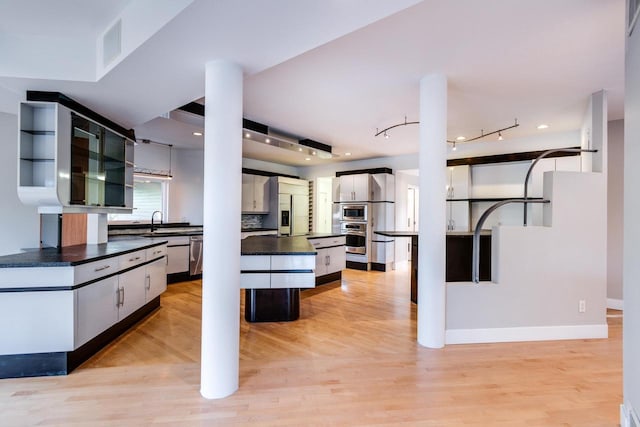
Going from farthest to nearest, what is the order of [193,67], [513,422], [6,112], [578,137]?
1. [578,137]
2. [6,112]
3. [193,67]
4. [513,422]

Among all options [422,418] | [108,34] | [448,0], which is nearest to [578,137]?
[448,0]

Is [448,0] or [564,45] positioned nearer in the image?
[448,0]

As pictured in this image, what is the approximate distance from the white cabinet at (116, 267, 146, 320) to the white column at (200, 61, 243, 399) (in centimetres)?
150

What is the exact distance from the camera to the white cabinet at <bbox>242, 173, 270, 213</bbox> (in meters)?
6.81

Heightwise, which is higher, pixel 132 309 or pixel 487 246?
pixel 487 246

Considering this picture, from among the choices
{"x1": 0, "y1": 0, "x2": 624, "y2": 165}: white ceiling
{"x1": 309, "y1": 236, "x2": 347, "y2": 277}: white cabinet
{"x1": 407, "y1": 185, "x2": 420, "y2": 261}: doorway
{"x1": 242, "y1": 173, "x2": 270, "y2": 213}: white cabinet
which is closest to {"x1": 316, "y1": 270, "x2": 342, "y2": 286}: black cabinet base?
{"x1": 309, "y1": 236, "x2": 347, "y2": 277}: white cabinet

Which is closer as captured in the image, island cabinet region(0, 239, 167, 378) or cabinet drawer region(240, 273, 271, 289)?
island cabinet region(0, 239, 167, 378)

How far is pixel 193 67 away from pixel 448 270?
365cm

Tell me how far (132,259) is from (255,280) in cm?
135

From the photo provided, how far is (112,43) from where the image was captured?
2227 millimetres

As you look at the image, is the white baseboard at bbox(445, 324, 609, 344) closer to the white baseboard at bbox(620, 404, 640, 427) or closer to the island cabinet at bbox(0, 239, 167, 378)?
the white baseboard at bbox(620, 404, 640, 427)

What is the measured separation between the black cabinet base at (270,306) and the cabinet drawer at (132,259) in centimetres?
129

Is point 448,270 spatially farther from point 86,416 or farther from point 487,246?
point 86,416

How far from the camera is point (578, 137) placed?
4.84m
